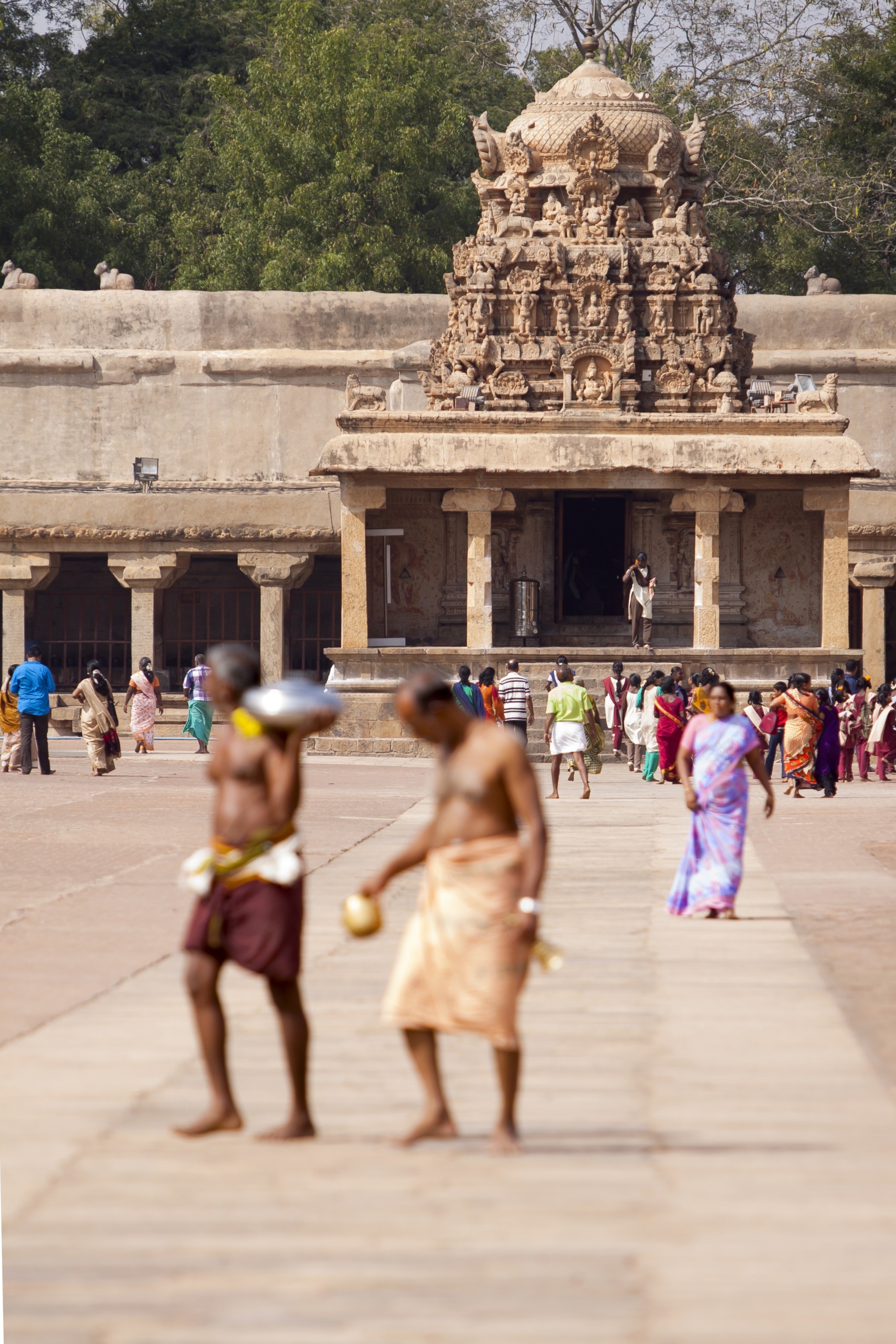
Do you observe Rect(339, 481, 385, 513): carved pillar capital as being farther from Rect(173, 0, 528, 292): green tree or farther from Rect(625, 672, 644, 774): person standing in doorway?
Rect(173, 0, 528, 292): green tree

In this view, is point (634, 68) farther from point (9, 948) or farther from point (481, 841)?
point (481, 841)

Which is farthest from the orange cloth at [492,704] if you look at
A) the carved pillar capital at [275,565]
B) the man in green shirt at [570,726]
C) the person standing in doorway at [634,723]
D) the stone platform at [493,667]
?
the carved pillar capital at [275,565]

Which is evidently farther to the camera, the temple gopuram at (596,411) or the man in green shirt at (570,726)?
the temple gopuram at (596,411)

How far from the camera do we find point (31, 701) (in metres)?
21.7

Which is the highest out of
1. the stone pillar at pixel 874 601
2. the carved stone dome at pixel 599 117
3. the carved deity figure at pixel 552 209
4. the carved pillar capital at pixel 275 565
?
the carved stone dome at pixel 599 117

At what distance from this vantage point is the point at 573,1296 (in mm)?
4387

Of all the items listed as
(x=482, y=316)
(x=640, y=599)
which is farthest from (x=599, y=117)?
(x=640, y=599)

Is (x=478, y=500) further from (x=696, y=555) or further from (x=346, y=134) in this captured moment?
(x=346, y=134)

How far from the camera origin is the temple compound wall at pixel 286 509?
1195 inches

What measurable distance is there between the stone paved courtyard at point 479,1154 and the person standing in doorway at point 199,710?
15.8m

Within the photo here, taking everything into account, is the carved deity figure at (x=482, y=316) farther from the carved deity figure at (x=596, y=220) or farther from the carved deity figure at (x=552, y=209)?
the carved deity figure at (x=596, y=220)

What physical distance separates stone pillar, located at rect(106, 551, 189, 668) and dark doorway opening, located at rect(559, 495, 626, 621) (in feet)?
20.2

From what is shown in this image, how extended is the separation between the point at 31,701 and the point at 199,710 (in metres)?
5.28

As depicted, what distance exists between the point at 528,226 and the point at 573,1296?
27.9 m
